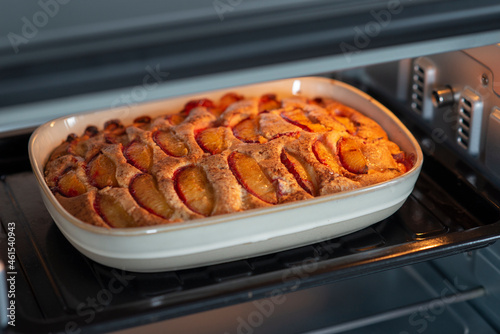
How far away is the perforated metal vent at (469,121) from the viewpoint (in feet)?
4.52

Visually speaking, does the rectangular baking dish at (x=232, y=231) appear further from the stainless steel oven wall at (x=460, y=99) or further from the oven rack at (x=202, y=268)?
the stainless steel oven wall at (x=460, y=99)

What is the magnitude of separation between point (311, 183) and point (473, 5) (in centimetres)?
48

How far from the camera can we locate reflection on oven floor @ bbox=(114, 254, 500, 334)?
54.6 inches

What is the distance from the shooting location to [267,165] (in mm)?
1289

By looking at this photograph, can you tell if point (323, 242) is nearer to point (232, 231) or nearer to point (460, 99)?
point (232, 231)

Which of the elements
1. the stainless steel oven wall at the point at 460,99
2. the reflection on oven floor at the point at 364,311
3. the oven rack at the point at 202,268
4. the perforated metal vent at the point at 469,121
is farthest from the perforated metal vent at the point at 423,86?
the reflection on oven floor at the point at 364,311

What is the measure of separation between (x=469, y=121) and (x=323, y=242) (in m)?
0.47

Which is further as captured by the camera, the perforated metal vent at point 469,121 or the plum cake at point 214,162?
the perforated metal vent at point 469,121

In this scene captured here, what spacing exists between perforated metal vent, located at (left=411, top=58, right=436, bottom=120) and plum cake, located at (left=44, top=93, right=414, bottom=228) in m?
0.18

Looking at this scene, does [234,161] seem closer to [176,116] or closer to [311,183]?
[311,183]

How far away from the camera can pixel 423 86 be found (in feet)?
5.17


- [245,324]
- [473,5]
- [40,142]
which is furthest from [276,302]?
[473,5]

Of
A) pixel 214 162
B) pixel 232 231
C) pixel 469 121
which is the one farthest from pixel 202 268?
pixel 469 121

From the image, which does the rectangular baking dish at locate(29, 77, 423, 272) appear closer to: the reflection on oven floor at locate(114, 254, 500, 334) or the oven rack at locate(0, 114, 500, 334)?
the oven rack at locate(0, 114, 500, 334)
